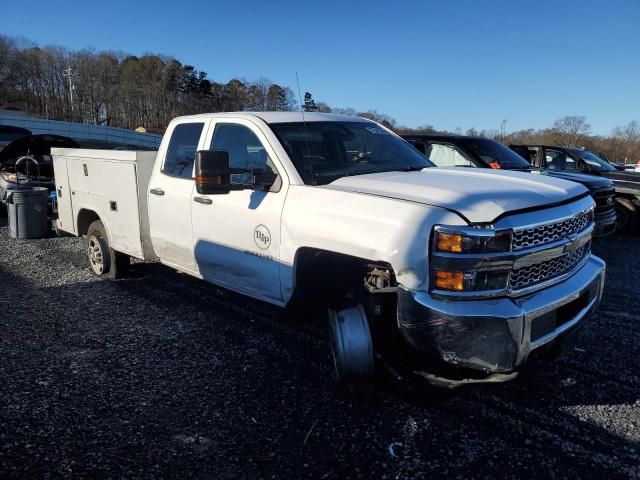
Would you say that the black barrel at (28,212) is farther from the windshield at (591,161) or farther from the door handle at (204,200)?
the windshield at (591,161)

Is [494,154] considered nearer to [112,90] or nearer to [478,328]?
[478,328]

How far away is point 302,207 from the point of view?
133 inches

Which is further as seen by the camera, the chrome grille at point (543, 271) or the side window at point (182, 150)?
the side window at point (182, 150)

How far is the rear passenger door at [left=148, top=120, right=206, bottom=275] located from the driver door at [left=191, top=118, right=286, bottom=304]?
17 centimetres

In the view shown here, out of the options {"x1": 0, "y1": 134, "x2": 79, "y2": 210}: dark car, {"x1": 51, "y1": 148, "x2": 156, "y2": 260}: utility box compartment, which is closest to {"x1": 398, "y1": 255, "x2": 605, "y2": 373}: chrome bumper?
{"x1": 51, "y1": 148, "x2": 156, "y2": 260}: utility box compartment

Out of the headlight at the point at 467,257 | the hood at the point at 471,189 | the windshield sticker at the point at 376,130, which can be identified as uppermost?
the windshield sticker at the point at 376,130

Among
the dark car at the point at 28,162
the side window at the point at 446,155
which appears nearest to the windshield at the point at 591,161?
the side window at the point at 446,155

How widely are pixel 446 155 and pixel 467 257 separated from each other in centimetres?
648

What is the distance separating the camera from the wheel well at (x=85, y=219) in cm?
634

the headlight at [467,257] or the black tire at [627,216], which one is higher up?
→ the headlight at [467,257]

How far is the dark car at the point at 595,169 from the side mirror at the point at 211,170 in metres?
8.10

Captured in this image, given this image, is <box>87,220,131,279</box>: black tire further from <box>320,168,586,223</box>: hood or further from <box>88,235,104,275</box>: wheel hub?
<box>320,168,586,223</box>: hood

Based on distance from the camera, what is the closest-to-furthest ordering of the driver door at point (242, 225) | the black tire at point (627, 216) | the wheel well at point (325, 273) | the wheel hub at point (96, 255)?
the wheel well at point (325, 273) → the driver door at point (242, 225) → the wheel hub at point (96, 255) → the black tire at point (627, 216)

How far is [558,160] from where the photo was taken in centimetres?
1095
